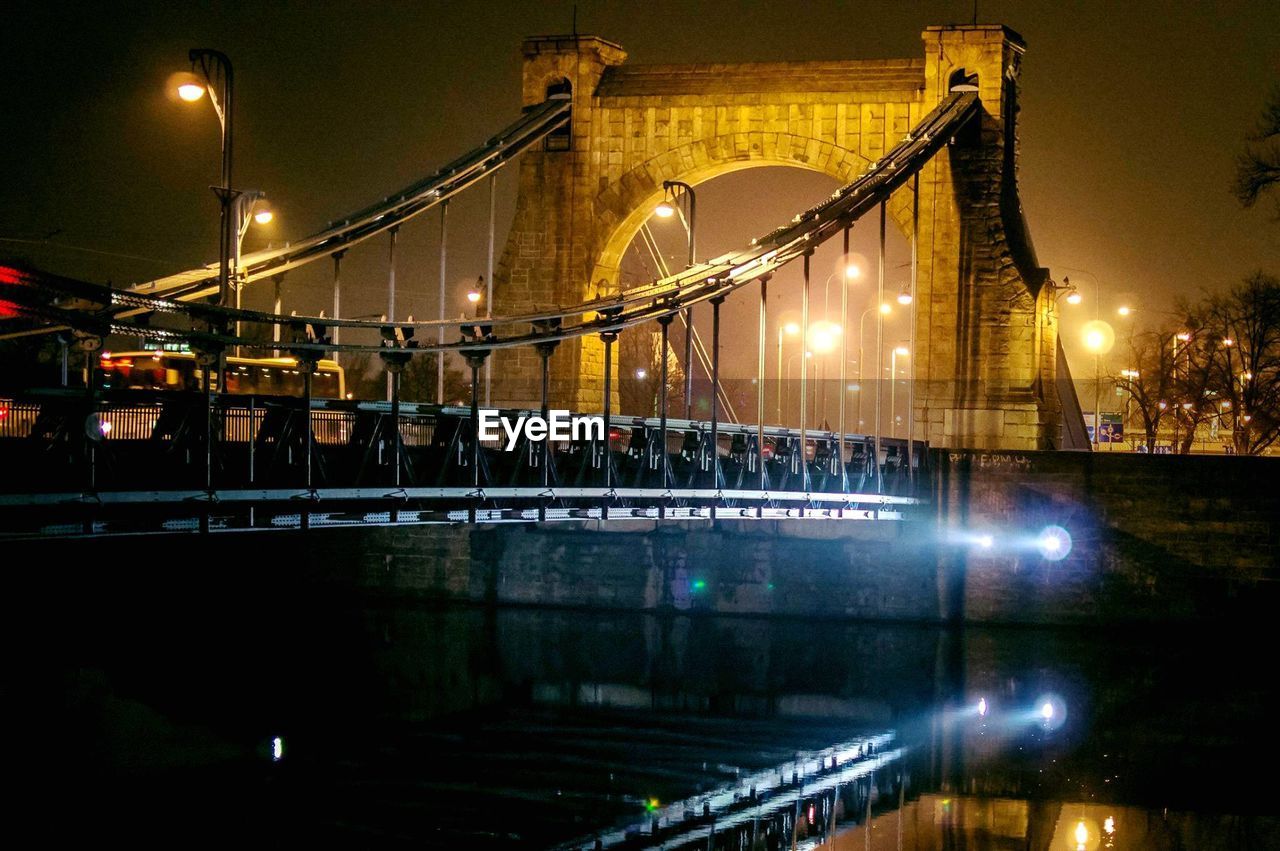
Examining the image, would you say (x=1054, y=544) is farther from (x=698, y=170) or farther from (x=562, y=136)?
(x=562, y=136)

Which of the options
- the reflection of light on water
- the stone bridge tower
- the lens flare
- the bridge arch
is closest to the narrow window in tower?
the stone bridge tower

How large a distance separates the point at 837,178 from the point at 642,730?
1663cm

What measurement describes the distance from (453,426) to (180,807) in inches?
233

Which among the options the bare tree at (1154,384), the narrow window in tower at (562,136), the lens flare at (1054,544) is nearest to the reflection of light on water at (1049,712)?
the lens flare at (1054,544)

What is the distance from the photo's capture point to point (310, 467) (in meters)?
19.5

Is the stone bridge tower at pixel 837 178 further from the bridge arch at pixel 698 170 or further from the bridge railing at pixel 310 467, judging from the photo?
the bridge railing at pixel 310 467

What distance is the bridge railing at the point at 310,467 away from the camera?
1723cm

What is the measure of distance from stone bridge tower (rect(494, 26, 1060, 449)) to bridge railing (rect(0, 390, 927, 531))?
967 cm

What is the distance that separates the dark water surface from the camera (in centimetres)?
1911

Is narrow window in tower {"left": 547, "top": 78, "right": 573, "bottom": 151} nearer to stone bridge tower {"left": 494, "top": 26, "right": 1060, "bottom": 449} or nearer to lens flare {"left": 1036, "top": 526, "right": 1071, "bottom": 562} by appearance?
stone bridge tower {"left": 494, "top": 26, "right": 1060, "bottom": 449}

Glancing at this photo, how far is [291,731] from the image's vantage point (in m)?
24.2

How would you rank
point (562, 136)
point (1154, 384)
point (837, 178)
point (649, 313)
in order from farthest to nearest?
1. point (1154, 384)
2. point (562, 136)
3. point (837, 178)
4. point (649, 313)

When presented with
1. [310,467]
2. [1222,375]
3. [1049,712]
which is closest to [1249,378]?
[1222,375]

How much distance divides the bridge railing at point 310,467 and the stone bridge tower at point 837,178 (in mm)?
9671
